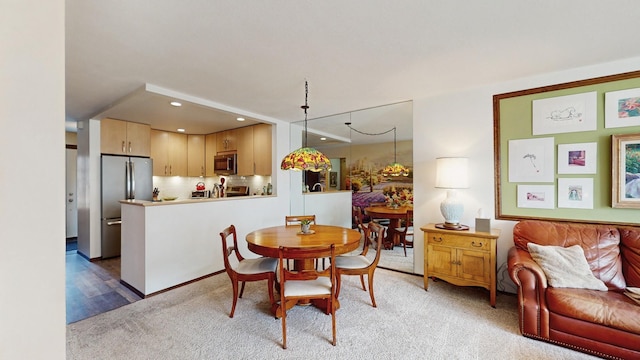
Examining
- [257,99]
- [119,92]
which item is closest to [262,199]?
[257,99]

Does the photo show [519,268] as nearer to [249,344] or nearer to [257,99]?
[249,344]

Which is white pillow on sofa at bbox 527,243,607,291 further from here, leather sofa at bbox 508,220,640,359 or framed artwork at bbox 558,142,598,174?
framed artwork at bbox 558,142,598,174

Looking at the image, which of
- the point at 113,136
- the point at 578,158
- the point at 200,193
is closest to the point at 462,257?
the point at 578,158

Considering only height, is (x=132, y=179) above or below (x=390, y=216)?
above

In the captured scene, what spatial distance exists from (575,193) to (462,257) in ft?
4.20

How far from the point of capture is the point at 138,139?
188 inches

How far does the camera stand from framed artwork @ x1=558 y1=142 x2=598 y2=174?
8.45 ft

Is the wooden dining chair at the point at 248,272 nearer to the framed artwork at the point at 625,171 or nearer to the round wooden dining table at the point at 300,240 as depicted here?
the round wooden dining table at the point at 300,240

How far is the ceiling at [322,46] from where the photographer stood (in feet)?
5.63

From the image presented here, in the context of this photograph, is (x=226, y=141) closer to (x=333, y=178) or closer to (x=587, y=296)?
(x=333, y=178)

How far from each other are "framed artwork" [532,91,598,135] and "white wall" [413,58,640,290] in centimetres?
20

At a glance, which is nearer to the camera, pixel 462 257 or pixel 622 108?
pixel 622 108

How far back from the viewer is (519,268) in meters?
2.20

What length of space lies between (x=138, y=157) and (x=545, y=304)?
594 cm
